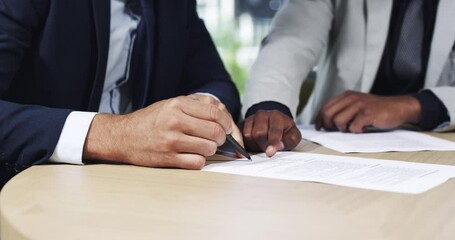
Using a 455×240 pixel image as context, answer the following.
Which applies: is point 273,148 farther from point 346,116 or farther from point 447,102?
point 447,102

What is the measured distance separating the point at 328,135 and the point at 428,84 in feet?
1.65

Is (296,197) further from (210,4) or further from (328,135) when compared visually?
(210,4)

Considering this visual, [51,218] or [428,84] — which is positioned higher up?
[51,218]

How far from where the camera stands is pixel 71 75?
47.5 inches

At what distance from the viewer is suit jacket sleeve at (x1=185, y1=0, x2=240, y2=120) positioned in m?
1.52

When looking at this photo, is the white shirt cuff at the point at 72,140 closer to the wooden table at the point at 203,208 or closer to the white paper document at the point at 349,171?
the wooden table at the point at 203,208

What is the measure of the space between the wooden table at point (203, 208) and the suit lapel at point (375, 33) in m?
0.89

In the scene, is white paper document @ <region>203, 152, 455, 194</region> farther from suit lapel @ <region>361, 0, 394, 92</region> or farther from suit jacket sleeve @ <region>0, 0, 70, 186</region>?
suit lapel @ <region>361, 0, 394, 92</region>

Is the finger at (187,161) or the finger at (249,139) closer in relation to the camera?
the finger at (187,161)

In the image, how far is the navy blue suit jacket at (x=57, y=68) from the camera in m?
0.93

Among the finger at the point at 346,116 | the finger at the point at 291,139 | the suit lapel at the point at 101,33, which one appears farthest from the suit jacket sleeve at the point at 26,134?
the finger at the point at 346,116

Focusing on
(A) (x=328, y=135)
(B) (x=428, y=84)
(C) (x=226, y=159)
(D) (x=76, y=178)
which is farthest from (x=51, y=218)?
(B) (x=428, y=84)

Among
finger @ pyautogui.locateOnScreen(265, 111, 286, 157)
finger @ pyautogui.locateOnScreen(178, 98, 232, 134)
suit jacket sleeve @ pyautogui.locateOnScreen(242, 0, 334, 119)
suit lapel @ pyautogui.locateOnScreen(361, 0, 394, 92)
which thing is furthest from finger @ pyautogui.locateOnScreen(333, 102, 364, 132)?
finger @ pyautogui.locateOnScreen(178, 98, 232, 134)

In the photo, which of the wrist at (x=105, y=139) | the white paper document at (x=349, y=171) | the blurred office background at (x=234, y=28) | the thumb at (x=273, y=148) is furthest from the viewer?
the blurred office background at (x=234, y=28)
